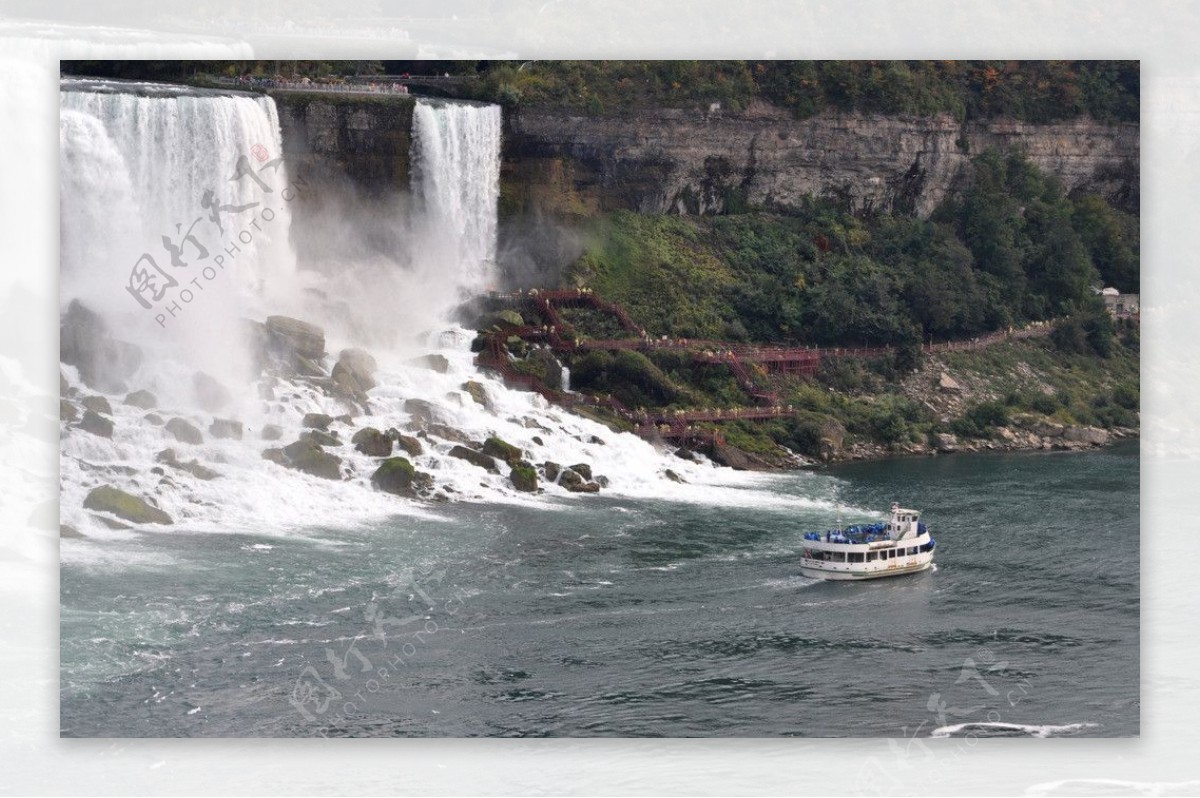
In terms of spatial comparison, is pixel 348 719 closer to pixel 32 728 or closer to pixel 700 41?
pixel 32 728

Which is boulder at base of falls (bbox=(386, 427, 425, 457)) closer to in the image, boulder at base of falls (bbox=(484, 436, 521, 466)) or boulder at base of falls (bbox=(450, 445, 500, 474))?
boulder at base of falls (bbox=(450, 445, 500, 474))

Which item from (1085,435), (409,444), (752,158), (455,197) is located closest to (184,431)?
(409,444)

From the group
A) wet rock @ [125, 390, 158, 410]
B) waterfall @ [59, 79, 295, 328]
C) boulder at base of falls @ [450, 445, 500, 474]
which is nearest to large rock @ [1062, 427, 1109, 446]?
boulder at base of falls @ [450, 445, 500, 474]

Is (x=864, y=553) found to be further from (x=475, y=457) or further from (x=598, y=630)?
(x=475, y=457)

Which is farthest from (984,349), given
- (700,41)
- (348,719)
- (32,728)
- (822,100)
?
(32,728)

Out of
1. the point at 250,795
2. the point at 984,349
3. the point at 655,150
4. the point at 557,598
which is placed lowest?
the point at 250,795
